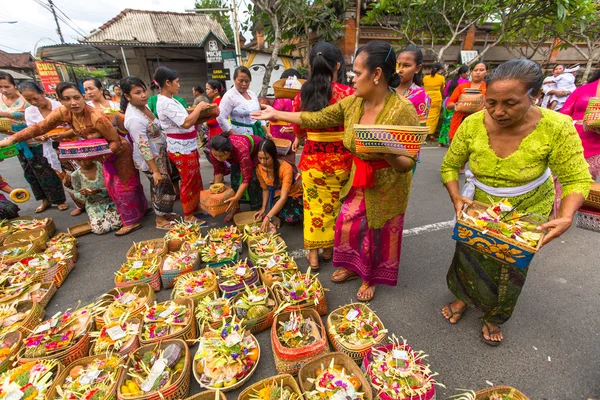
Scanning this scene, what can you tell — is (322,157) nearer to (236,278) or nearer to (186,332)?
(236,278)

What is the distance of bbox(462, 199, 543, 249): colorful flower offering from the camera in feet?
4.67

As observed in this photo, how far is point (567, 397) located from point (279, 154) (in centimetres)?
320

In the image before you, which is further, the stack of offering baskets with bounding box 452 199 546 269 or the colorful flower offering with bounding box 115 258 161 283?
the colorful flower offering with bounding box 115 258 161 283

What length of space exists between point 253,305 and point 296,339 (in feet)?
1.47

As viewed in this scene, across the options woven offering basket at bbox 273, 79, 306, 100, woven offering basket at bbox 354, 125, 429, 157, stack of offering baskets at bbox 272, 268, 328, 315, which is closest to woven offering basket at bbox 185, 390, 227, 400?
stack of offering baskets at bbox 272, 268, 328, 315

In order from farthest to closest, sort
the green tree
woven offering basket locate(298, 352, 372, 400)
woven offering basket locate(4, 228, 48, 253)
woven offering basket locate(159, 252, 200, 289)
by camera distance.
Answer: the green tree, woven offering basket locate(4, 228, 48, 253), woven offering basket locate(159, 252, 200, 289), woven offering basket locate(298, 352, 372, 400)

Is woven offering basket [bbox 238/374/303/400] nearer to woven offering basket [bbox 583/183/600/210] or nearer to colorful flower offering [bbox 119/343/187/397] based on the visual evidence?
colorful flower offering [bbox 119/343/187/397]

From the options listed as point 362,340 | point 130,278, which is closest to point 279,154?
point 130,278

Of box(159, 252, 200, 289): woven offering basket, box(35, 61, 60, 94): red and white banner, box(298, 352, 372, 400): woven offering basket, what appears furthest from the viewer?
box(35, 61, 60, 94): red and white banner

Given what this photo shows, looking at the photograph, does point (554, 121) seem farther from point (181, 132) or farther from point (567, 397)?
point (181, 132)

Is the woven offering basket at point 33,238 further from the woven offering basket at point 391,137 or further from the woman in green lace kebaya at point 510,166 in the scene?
the woman in green lace kebaya at point 510,166

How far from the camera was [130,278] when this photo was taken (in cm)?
239

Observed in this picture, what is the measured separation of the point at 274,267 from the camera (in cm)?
242

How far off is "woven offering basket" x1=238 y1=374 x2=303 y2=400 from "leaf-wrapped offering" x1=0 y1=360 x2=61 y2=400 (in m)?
1.13
